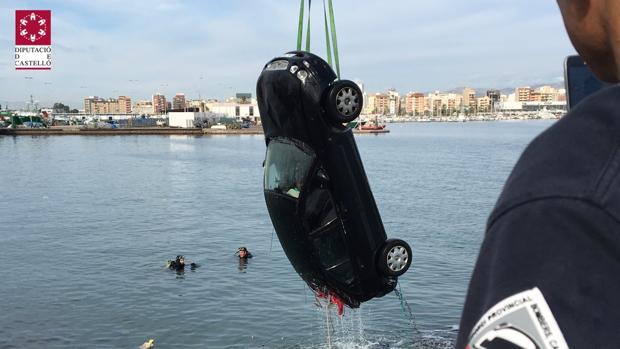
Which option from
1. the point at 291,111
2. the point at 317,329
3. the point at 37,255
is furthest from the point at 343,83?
the point at 37,255

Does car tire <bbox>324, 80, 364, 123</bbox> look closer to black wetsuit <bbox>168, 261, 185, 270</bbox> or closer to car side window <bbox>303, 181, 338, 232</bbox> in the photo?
car side window <bbox>303, 181, 338, 232</bbox>

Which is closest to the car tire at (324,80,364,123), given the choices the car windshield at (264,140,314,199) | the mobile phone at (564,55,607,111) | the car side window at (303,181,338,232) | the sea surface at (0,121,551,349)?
the car windshield at (264,140,314,199)

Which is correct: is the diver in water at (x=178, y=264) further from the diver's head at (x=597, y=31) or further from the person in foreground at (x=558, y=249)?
the person in foreground at (x=558, y=249)

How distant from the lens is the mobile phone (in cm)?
360

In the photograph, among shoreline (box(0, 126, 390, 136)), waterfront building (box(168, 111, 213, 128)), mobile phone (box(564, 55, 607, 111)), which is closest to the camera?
mobile phone (box(564, 55, 607, 111))

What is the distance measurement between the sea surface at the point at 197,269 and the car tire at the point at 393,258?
1.13 meters

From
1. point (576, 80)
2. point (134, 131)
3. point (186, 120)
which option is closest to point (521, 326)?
point (576, 80)

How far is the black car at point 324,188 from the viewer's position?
594 cm

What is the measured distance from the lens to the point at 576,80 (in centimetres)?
366

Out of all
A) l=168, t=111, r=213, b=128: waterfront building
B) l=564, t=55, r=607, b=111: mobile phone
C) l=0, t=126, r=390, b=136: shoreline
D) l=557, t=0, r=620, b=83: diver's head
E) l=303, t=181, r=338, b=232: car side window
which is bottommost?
l=303, t=181, r=338, b=232: car side window

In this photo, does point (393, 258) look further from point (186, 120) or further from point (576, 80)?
point (186, 120)

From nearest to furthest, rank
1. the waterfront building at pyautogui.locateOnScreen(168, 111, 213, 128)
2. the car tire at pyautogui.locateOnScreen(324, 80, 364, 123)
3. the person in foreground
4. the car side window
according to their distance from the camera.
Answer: the person in foreground → the car side window → the car tire at pyautogui.locateOnScreen(324, 80, 364, 123) → the waterfront building at pyautogui.locateOnScreen(168, 111, 213, 128)

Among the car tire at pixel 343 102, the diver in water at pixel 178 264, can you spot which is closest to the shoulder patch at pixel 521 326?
the car tire at pixel 343 102

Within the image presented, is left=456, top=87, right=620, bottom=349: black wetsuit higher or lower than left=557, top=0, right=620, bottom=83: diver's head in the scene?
lower
